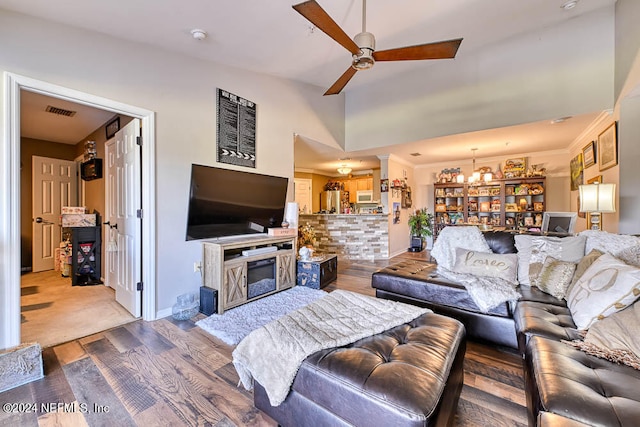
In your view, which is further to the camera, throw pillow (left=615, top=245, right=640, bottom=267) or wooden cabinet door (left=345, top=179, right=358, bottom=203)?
wooden cabinet door (left=345, top=179, right=358, bottom=203)


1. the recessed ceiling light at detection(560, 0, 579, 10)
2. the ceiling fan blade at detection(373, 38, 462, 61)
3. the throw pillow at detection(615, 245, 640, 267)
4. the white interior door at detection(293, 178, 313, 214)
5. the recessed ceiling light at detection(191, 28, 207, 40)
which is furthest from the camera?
the white interior door at detection(293, 178, 313, 214)

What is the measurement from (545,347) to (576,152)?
5470 mm

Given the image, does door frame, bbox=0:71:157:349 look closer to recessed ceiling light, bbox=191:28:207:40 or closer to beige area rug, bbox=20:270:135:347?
beige area rug, bbox=20:270:135:347

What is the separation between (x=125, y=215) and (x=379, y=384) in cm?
Answer: 323

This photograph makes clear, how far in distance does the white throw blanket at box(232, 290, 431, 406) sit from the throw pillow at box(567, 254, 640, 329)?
895 mm

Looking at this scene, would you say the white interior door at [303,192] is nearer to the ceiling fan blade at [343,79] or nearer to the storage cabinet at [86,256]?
the storage cabinet at [86,256]

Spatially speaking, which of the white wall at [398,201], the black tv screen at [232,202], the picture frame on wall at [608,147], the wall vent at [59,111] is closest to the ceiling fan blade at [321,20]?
the black tv screen at [232,202]

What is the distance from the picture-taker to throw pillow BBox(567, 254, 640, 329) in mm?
1424

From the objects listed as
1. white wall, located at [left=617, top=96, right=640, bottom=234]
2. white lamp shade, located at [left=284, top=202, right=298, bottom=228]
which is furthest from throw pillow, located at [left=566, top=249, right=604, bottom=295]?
white lamp shade, located at [left=284, top=202, right=298, bottom=228]

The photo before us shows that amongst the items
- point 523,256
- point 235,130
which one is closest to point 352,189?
point 235,130

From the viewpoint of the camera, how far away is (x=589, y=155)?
3979 millimetres

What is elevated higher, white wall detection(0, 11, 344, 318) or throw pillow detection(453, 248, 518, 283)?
white wall detection(0, 11, 344, 318)

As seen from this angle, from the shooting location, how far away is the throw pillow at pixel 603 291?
1.42 metres

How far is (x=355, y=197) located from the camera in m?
8.73
